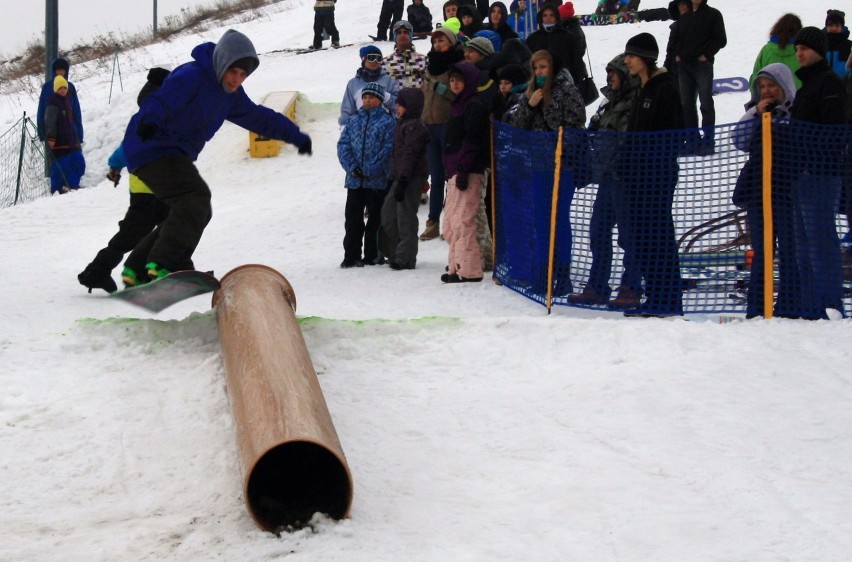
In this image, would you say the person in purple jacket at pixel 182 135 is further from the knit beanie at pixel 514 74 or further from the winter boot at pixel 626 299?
the winter boot at pixel 626 299

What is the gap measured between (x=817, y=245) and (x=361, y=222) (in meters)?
4.28

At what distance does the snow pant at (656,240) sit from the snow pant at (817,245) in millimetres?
778

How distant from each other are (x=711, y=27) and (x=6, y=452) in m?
8.74

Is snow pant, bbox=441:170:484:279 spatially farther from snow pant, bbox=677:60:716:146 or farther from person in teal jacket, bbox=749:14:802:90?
snow pant, bbox=677:60:716:146

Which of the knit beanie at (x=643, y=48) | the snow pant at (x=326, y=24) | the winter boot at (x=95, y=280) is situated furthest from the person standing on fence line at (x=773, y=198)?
the snow pant at (x=326, y=24)

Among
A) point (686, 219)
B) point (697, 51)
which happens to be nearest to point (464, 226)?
point (686, 219)

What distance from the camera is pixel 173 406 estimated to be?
5301mm

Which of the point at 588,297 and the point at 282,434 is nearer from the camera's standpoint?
the point at 282,434

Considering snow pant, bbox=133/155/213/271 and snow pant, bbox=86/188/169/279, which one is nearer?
snow pant, bbox=133/155/213/271

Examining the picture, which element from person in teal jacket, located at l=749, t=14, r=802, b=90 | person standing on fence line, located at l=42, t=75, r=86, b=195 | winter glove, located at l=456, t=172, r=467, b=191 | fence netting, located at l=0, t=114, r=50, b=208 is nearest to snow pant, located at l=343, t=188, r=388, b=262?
winter glove, located at l=456, t=172, r=467, b=191

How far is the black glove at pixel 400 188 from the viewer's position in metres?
9.10

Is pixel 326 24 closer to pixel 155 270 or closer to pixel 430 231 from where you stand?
pixel 430 231

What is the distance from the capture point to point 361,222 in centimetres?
964

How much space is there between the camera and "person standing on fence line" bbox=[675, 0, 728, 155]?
441 inches
